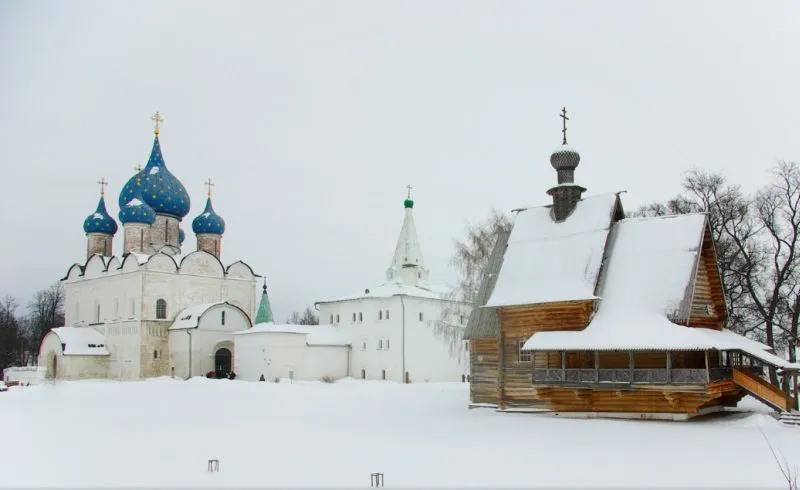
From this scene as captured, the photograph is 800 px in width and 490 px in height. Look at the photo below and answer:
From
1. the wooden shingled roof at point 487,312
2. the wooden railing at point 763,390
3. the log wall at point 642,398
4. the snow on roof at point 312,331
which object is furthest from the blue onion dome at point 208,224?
the wooden railing at point 763,390

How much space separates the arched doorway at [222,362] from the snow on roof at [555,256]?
2618 centimetres

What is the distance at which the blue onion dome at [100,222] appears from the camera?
51875mm

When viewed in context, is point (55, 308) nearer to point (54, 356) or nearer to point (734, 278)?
point (54, 356)

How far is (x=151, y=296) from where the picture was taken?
46.3m

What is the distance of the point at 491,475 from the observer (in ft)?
43.7

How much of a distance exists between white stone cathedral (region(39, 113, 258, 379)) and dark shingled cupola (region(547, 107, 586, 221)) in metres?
27.3

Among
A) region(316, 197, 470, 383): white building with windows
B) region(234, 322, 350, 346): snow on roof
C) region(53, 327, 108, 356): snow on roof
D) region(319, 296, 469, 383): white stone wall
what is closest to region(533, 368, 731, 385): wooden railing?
region(316, 197, 470, 383): white building with windows

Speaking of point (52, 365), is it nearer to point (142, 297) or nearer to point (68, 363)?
point (68, 363)

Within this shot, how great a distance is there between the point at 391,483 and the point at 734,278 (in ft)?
68.0

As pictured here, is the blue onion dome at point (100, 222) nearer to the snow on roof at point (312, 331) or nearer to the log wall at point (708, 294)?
the snow on roof at point (312, 331)

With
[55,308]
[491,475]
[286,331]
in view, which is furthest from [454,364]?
[55,308]

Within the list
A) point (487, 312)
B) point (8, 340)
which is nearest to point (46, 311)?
point (8, 340)

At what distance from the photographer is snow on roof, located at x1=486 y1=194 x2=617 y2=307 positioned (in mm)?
21688

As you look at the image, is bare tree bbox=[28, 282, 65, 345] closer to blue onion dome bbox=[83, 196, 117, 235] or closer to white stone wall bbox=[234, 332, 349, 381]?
blue onion dome bbox=[83, 196, 117, 235]
